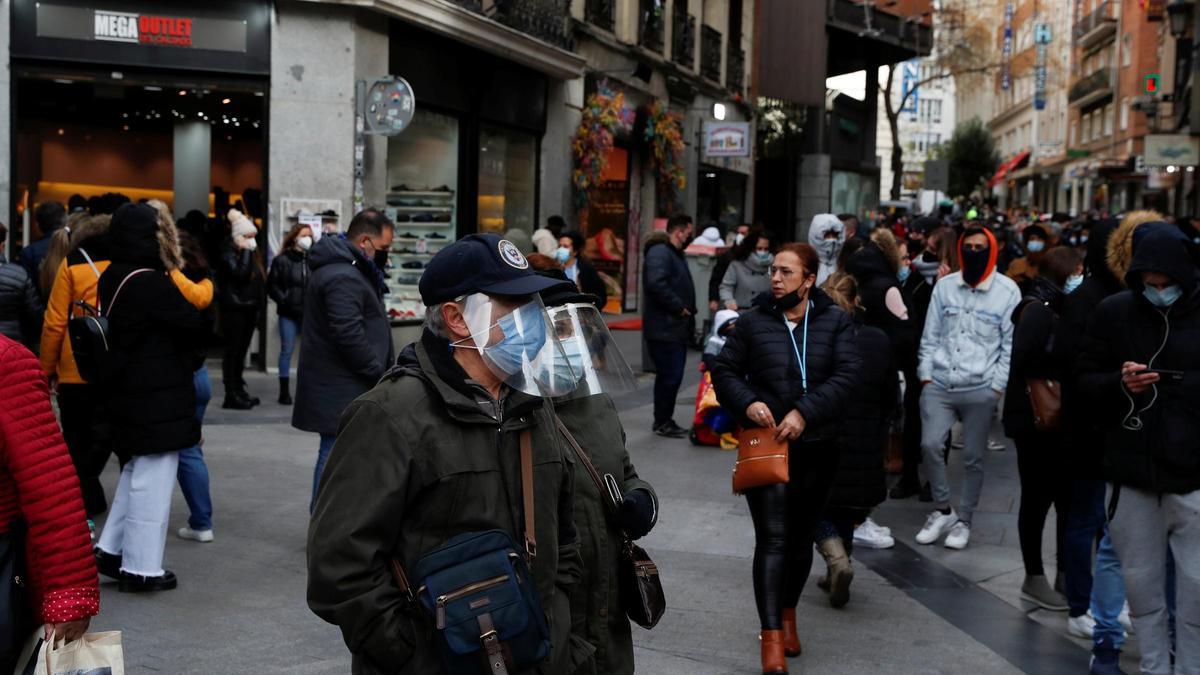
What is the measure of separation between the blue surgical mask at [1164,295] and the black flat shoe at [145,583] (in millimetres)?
4769

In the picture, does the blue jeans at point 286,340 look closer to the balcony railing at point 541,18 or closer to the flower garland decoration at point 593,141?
the balcony railing at point 541,18

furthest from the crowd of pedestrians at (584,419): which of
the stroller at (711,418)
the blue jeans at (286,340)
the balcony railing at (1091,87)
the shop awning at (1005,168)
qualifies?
the shop awning at (1005,168)

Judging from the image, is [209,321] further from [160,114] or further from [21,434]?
[160,114]

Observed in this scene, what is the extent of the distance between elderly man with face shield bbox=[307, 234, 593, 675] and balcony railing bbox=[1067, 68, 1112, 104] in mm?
60429

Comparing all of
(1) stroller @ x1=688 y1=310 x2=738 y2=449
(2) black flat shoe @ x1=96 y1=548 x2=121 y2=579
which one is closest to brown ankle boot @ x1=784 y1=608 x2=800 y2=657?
(2) black flat shoe @ x1=96 y1=548 x2=121 y2=579

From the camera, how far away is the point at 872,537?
8.32 meters

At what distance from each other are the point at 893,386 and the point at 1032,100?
76275 mm

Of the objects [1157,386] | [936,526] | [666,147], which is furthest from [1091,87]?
[1157,386]

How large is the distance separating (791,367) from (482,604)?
3472mm

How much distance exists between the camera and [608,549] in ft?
11.0

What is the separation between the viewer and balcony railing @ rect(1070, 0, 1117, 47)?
58981 mm

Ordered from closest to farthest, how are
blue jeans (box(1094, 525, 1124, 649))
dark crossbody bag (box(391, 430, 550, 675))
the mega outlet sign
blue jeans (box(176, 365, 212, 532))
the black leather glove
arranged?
dark crossbody bag (box(391, 430, 550, 675)) → the black leather glove → blue jeans (box(1094, 525, 1124, 649)) → blue jeans (box(176, 365, 212, 532)) → the mega outlet sign

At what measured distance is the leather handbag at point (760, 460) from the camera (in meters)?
5.81

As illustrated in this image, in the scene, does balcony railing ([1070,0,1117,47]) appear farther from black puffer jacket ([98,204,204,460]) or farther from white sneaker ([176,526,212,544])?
black puffer jacket ([98,204,204,460])
